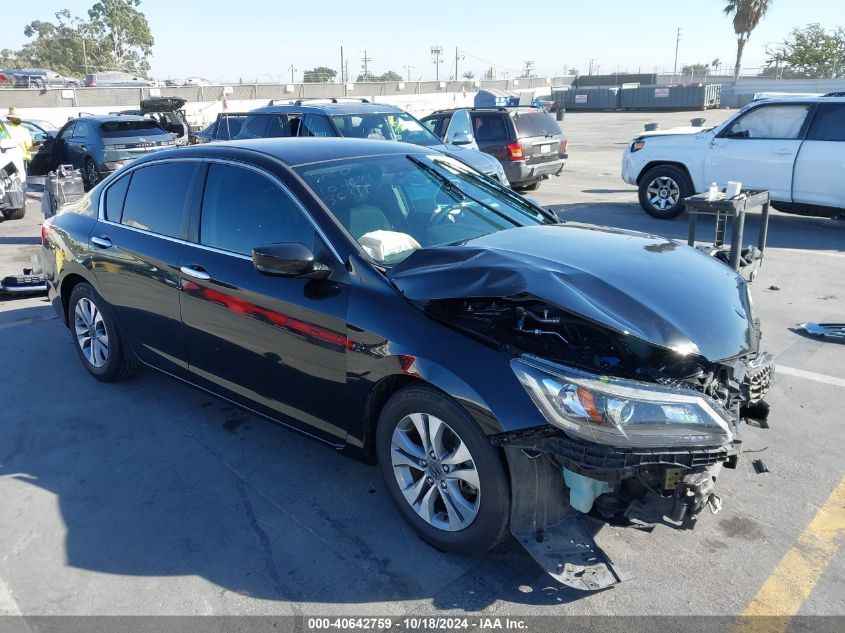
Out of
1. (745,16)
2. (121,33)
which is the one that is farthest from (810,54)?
(121,33)

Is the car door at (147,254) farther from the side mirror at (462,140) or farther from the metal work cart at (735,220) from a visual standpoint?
the side mirror at (462,140)

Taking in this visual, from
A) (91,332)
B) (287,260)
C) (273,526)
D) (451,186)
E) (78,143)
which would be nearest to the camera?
(287,260)

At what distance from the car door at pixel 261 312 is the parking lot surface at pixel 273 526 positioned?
403 mm

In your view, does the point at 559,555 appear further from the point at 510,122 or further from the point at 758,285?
the point at 510,122

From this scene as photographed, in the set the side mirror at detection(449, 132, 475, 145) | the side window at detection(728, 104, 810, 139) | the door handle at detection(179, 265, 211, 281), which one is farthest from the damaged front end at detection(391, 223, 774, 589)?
the side mirror at detection(449, 132, 475, 145)

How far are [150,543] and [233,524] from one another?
15.0 inches

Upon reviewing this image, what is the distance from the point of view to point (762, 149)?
10.0 metres

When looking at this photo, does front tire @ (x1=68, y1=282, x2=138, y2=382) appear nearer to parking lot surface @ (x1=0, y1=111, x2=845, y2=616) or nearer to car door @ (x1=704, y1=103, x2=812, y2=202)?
parking lot surface @ (x1=0, y1=111, x2=845, y2=616)

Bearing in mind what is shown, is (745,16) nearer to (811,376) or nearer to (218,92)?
(218,92)

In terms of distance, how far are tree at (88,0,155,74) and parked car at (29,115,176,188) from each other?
94714 millimetres

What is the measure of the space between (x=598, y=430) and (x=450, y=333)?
744 millimetres

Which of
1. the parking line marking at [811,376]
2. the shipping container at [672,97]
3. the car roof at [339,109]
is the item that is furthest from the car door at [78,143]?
the shipping container at [672,97]

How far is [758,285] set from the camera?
7.31 metres

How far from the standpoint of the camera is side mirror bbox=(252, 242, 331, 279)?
326 centimetres
